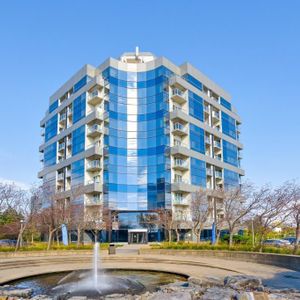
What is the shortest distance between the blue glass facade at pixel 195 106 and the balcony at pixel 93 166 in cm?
1995

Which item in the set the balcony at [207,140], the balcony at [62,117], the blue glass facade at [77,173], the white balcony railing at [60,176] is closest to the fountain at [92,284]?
the blue glass facade at [77,173]

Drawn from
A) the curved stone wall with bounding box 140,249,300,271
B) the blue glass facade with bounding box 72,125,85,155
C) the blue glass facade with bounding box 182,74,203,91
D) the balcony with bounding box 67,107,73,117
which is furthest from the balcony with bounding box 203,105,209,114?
the curved stone wall with bounding box 140,249,300,271

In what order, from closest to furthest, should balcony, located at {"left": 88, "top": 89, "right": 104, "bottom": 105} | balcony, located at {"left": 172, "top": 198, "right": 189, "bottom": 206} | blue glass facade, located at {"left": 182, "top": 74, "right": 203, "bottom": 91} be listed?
1. balcony, located at {"left": 172, "top": 198, "right": 189, "bottom": 206}
2. balcony, located at {"left": 88, "top": 89, "right": 104, "bottom": 105}
3. blue glass facade, located at {"left": 182, "top": 74, "right": 203, "bottom": 91}

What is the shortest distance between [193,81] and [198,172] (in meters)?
18.5

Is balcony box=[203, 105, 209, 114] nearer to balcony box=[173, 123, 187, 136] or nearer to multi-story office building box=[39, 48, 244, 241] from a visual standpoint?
multi-story office building box=[39, 48, 244, 241]

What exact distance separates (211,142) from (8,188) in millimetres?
41183

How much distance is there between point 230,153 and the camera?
7550 centimetres

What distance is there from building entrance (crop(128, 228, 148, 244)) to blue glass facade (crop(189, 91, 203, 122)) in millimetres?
24033

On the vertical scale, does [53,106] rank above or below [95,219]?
above

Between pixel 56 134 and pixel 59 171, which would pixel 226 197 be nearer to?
pixel 59 171

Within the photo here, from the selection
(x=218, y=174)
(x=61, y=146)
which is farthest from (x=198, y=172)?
(x=61, y=146)

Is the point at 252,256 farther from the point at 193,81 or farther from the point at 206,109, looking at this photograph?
the point at 206,109

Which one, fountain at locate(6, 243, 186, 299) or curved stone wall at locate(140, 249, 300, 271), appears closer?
fountain at locate(6, 243, 186, 299)

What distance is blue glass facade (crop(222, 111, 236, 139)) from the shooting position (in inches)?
2968
